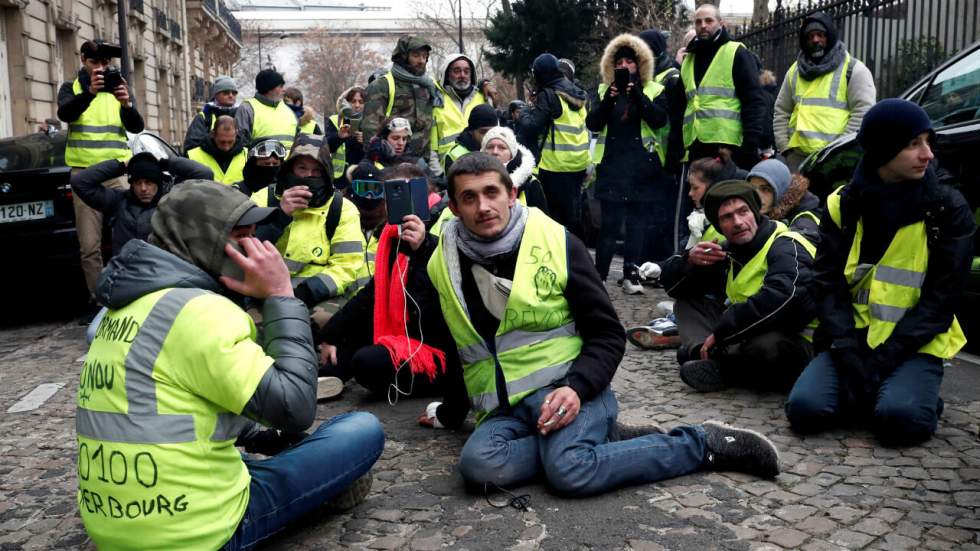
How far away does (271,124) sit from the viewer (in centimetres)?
1075

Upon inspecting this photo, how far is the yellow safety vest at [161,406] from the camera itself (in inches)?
121

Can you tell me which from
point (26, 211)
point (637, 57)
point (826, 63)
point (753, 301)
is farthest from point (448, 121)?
point (753, 301)

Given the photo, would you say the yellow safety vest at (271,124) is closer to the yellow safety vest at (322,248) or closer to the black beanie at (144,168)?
the black beanie at (144,168)

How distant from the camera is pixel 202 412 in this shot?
315 cm

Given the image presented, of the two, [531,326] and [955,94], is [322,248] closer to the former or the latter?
[531,326]

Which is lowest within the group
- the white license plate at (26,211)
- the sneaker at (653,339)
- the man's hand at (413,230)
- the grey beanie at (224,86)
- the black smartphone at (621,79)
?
the sneaker at (653,339)

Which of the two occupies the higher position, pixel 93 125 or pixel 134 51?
pixel 134 51

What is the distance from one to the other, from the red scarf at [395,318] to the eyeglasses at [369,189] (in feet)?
4.57

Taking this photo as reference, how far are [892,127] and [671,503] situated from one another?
2.10 m

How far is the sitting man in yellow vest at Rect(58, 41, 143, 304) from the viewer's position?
8867 millimetres

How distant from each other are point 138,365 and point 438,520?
146 centimetres

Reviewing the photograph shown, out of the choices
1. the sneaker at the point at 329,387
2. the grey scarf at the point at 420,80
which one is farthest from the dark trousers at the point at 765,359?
the grey scarf at the point at 420,80

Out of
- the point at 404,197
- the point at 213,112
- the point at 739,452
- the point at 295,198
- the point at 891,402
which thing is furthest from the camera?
the point at 213,112

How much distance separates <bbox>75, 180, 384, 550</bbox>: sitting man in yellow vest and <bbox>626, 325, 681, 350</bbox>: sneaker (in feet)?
13.8
